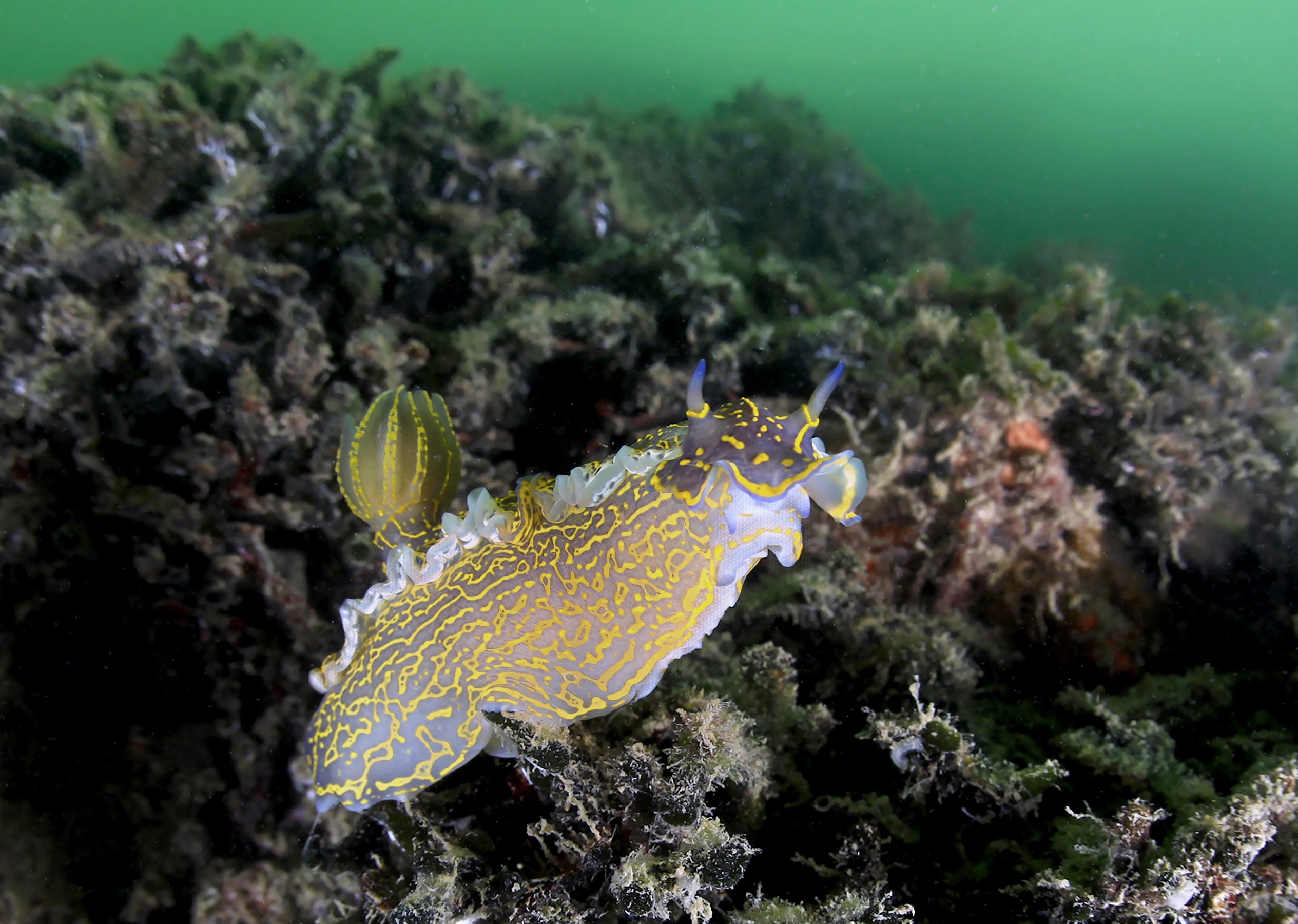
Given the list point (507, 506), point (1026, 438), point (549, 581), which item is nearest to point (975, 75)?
point (1026, 438)

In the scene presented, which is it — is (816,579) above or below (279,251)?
below

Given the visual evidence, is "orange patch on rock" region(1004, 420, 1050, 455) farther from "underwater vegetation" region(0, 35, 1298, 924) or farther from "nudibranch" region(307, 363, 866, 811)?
"nudibranch" region(307, 363, 866, 811)

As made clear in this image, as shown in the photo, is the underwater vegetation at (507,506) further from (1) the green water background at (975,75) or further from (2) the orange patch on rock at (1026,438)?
(1) the green water background at (975,75)

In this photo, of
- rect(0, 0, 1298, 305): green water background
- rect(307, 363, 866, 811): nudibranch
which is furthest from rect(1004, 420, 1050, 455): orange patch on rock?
rect(0, 0, 1298, 305): green water background

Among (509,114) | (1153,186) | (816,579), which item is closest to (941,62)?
(1153,186)

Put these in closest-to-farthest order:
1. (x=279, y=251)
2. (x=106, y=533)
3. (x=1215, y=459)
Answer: (x=106, y=533), (x=1215, y=459), (x=279, y=251)

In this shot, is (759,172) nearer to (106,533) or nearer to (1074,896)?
(106,533)

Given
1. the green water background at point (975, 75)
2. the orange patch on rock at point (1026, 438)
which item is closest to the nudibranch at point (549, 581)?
the orange patch on rock at point (1026, 438)
